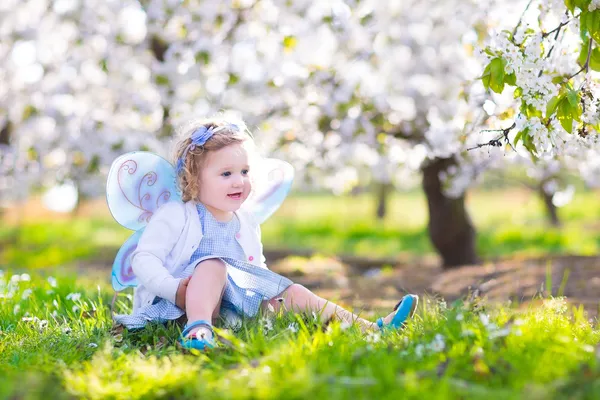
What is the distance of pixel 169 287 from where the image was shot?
9.73ft

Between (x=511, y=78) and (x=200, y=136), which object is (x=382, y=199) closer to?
(x=200, y=136)

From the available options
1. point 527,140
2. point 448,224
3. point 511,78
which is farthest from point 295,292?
point 448,224

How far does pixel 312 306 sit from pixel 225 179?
69cm

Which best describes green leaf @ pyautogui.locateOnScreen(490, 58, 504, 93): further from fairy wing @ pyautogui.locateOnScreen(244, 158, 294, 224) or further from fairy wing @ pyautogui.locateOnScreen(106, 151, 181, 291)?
fairy wing @ pyautogui.locateOnScreen(106, 151, 181, 291)

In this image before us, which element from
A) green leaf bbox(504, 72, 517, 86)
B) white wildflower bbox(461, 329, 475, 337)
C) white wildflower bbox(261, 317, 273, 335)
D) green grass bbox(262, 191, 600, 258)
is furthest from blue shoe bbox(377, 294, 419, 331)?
green grass bbox(262, 191, 600, 258)

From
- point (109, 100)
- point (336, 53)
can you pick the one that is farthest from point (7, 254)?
point (336, 53)

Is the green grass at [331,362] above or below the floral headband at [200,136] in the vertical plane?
below

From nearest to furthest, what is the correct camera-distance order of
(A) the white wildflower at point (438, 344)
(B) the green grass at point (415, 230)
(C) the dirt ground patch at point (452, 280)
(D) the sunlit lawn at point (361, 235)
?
(A) the white wildflower at point (438, 344) < (C) the dirt ground patch at point (452, 280) < (D) the sunlit lawn at point (361, 235) < (B) the green grass at point (415, 230)

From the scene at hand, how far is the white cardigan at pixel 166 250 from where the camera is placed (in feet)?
9.86

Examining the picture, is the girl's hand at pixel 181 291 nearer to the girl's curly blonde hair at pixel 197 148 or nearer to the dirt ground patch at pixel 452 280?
the girl's curly blonde hair at pixel 197 148

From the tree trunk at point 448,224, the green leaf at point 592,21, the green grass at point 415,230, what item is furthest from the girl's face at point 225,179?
the green grass at point 415,230

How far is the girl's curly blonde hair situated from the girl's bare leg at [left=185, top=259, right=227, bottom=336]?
0.44m

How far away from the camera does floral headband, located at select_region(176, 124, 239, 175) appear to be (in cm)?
323

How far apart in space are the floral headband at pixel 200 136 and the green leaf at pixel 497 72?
1.21m
